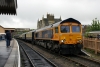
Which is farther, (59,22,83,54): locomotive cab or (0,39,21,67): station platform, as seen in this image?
(59,22,83,54): locomotive cab

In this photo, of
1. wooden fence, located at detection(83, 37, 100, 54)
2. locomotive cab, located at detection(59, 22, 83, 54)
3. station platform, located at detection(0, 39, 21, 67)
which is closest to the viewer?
station platform, located at detection(0, 39, 21, 67)

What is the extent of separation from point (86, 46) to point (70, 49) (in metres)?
4.95

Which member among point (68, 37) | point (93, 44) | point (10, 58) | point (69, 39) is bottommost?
point (10, 58)

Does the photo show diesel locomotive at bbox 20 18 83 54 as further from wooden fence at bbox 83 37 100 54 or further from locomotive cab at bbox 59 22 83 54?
wooden fence at bbox 83 37 100 54

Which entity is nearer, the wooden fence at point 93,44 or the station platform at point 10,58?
the station platform at point 10,58

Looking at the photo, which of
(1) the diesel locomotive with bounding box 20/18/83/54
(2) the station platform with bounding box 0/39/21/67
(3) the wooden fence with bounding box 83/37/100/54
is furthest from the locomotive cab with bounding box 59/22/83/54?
(2) the station platform with bounding box 0/39/21/67

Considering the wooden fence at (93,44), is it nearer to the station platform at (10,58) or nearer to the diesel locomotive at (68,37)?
the diesel locomotive at (68,37)

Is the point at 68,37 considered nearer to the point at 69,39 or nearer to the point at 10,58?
the point at 69,39

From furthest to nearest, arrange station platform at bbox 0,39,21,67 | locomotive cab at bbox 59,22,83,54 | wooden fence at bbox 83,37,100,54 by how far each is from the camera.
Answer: wooden fence at bbox 83,37,100,54 → locomotive cab at bbox 59,22,83,54 → station platform at bbox 0,39,21,67

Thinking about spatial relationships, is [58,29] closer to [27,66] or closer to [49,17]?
[27,66]

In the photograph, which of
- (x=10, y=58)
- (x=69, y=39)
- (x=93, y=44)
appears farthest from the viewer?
(x=93, y=44)

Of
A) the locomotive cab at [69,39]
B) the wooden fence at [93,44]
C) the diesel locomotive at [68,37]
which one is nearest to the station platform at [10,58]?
the diesel locomotive at [68,37]

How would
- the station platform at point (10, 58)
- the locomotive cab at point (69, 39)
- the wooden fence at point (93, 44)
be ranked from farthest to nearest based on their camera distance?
the wooden fence at point (93, 44) → the locomotive cab at point (69, 39) → the station platform at point (10, 58)

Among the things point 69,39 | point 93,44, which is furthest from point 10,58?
point 93,44
